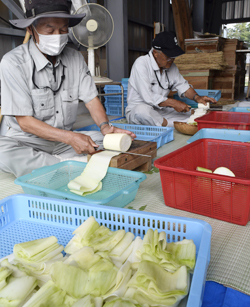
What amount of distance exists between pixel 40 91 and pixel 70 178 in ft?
2.44

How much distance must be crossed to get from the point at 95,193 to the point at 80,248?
77cm

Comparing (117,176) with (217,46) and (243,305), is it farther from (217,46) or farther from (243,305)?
(217,46)

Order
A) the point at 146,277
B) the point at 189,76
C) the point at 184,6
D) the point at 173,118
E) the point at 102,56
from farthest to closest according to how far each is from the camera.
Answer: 1. the point at 184,6
2. the point at 102,56
3. the point at 189,76
4. the point at 173,118
5. the point at 146,277

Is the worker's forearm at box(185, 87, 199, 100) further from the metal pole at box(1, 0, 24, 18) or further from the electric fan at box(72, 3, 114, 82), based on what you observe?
the metal pole at box(1, 0, 24, 18)

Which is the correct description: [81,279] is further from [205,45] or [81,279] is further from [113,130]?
[205,45]

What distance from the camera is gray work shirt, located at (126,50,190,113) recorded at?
3.68m

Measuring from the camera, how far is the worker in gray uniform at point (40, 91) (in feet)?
6.58

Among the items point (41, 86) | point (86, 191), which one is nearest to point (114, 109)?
point (41, 86)

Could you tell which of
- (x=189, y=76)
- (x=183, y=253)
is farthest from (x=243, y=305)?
(x=189, y=76)

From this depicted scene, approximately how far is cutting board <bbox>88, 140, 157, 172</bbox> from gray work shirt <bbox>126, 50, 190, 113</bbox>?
1520 mm

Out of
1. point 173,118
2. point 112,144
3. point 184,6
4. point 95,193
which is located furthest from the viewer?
point 184,6

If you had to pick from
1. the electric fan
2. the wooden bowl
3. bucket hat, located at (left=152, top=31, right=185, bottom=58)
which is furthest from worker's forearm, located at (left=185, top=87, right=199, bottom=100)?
the electric fan

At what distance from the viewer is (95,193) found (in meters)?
1.77

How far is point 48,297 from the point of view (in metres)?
0.76
